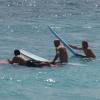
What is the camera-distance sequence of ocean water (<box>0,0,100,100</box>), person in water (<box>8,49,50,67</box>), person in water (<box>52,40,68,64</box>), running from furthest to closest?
person in water (<box>52,40,68,64</box>) < person in water (<box>8,49,50,67</box>) < ocean water (<box>0,0,100,100</box>)

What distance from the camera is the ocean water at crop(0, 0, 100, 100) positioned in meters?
23.3

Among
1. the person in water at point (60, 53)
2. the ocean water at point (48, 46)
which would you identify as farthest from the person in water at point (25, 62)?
the person in water at point (60, 53)

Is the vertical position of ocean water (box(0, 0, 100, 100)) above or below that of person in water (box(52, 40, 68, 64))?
below

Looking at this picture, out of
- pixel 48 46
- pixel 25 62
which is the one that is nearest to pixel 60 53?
pixel 25 62

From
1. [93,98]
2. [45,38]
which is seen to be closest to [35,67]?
[93,98]

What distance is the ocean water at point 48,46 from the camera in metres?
23.3

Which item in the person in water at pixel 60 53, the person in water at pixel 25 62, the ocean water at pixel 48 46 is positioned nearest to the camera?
the ocean water at pixel 48 46

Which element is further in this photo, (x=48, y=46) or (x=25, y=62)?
(x=48, y=46)

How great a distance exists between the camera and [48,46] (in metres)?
35.8

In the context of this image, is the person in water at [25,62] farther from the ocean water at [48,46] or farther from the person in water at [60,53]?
the person in water at [60,53]

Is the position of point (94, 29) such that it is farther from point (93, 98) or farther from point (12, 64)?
point (93, 98)

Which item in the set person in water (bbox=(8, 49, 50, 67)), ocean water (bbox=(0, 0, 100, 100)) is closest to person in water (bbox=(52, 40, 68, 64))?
ocean water (bbox=(0, 0, 100, 100))

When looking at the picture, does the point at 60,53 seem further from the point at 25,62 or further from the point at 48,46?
the point at 48,46

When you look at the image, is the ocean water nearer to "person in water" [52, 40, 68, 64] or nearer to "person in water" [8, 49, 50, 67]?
"person in water" [8, 49, 50, 67]
